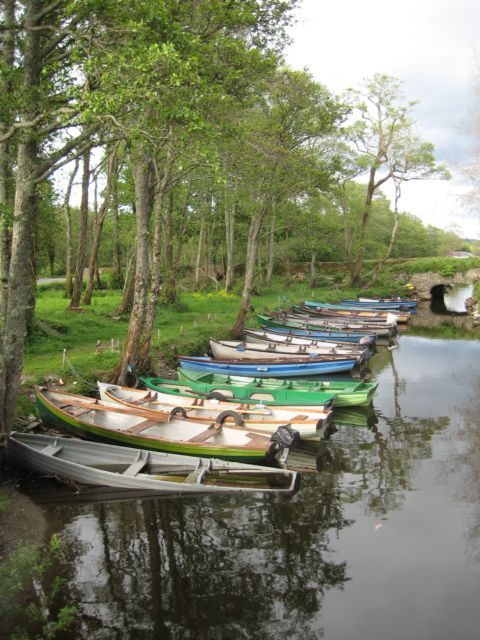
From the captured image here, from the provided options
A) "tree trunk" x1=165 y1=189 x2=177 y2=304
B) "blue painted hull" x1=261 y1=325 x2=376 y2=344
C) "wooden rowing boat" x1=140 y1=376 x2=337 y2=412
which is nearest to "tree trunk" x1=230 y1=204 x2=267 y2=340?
"blue painted hull" x1=261 y1=325 x2=376 y2=344

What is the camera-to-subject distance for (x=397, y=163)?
4550cm

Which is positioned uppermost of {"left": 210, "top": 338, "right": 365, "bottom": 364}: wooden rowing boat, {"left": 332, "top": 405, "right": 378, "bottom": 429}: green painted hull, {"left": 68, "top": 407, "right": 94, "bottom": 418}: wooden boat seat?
{"left": 210, "top": 338, "right": 365, "bottom": 364}: wooden rowing boat

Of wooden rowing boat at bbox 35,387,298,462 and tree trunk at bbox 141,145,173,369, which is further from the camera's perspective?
tree trunk at bbox 141,145,173,369

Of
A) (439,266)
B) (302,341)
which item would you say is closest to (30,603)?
(302,341)

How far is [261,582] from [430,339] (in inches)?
1061

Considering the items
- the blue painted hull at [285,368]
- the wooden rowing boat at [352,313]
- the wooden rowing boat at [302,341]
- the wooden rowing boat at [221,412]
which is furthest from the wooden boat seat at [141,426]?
the wooden rowing boat at [352,313]

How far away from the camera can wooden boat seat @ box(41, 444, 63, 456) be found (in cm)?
1227

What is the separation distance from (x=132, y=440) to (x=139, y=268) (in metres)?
6.26

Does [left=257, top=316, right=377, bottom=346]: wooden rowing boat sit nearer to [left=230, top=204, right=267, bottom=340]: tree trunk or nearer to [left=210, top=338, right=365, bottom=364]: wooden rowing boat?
[left=230, top=204, right=267, bottom=340]: tree trunk

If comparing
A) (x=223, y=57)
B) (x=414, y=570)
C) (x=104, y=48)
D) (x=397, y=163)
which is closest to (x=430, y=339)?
(x=397, y=163)

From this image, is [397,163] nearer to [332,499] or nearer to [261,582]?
[332,499]

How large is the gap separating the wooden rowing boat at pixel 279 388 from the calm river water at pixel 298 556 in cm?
259

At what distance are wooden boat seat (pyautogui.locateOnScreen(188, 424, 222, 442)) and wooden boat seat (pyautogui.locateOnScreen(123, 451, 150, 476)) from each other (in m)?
1.18

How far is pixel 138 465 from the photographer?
11961 millimetres
